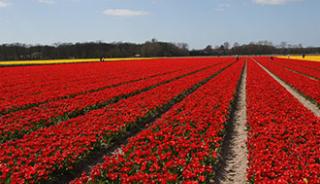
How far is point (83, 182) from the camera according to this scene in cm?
611

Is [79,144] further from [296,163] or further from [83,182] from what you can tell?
[296,163]

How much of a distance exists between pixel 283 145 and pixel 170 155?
8.76ft

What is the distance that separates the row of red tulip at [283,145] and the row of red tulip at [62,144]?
153 inches

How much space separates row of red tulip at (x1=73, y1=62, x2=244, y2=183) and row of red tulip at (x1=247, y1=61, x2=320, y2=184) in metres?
0.96

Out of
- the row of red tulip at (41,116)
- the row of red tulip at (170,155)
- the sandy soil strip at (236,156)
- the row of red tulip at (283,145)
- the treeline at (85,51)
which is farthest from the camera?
the treeline at (85,51)

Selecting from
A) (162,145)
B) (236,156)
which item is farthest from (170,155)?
(236,156)

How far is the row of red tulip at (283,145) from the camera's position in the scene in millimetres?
6070

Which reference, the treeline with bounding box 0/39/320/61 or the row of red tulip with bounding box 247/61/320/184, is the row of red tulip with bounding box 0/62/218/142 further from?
the treeline with bounding box 0/39/320/61

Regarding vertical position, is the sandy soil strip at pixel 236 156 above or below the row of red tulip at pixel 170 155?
below

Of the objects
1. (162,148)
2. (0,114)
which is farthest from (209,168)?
(0,114)

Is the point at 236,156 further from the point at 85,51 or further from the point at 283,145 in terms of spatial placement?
the point at 85,51

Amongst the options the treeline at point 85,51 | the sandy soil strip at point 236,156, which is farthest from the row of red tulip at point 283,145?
the treeline at point 85,51

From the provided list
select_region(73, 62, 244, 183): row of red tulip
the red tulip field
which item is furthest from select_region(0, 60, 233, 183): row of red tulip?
select_region(73, 62, 244, 183): row of red tulip

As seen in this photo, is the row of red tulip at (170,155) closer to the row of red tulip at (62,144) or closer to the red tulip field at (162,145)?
the red tulip field at (162,145)
